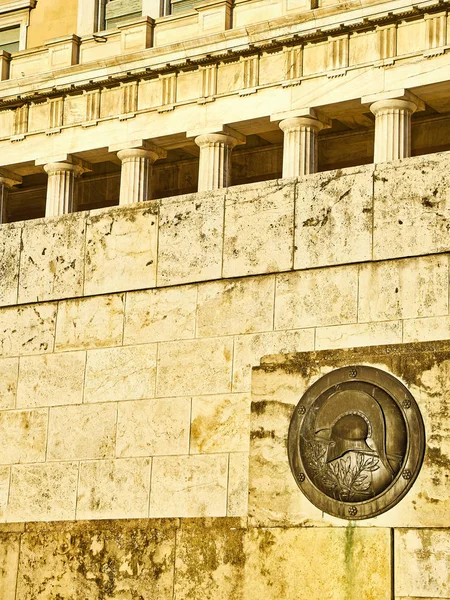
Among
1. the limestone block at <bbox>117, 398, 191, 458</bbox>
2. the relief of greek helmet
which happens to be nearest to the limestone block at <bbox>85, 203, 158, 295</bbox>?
the limestone block at <bbox>117, 398, 191, 458</bbox>

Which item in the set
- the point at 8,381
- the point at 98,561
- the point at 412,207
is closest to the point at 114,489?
the point at 98,561

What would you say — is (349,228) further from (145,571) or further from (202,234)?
(145,571)

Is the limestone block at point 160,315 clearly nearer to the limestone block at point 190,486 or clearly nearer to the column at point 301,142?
Answer: the limestone block at point 190,486

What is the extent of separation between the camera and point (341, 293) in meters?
9.98

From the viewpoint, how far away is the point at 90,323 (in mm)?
10984

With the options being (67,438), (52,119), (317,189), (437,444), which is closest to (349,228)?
(317,189)

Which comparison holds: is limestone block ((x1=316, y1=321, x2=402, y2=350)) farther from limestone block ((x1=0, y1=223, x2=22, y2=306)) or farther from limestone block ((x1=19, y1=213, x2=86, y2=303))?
limestone block ((x1=0, y1=223, x2=22, y2=306))

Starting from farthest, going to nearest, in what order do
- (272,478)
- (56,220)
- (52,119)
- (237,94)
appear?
(52,119), (237,94), (56,220), (272,478)

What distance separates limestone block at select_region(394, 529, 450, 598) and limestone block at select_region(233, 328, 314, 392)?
1.67 m

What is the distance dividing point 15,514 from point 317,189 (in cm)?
307

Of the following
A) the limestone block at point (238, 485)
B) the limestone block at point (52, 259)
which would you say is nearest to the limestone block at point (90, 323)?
the limestone block at point (52, 259)

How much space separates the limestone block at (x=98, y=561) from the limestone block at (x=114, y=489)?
1.28ft

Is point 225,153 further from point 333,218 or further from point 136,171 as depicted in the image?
point 333,218

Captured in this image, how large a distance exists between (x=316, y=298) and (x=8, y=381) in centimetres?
250
